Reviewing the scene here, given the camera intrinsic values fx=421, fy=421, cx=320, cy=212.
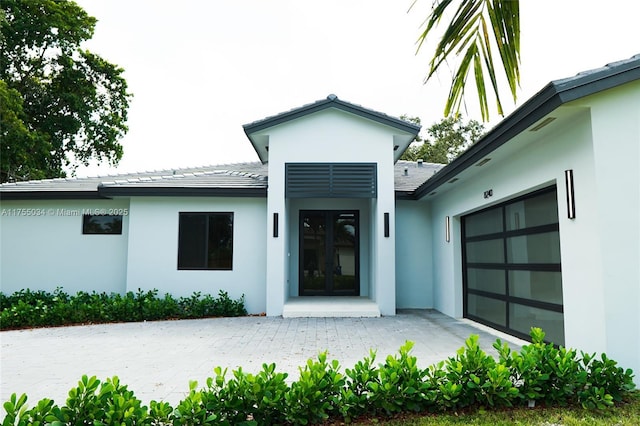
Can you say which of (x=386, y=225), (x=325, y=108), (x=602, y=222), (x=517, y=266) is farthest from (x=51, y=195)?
(x=602, y=222)

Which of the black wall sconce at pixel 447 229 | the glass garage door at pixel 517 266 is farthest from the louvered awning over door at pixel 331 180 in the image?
the glass garage door at pixel 517 266

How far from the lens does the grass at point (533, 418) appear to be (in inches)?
136

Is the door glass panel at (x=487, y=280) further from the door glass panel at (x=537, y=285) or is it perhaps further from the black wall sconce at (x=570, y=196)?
the black wall sconce at (x=570, y=196)

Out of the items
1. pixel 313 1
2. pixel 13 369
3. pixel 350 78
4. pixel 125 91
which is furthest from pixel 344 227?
pixel 125 91

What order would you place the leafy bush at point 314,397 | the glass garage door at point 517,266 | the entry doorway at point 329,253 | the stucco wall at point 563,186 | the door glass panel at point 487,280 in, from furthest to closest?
the entry doorway at point 329,253 → the door glass panel at point 487,280 → the glass garage door at point 517,266 → the stucco wall at point 563,186 → the leafy bush at point 314,397

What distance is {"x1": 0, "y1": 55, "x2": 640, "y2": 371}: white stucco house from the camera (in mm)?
5867

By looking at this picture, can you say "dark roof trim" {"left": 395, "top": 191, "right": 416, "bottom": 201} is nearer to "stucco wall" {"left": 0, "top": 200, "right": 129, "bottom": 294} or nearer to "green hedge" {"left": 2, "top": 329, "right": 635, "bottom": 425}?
"green hedge" {"left": 2, "top": 329, "right": 635, "bottom": 425}

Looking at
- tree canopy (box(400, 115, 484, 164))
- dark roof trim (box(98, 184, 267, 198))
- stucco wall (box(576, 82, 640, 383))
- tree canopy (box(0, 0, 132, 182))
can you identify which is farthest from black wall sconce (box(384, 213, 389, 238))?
tree canopy (box(400, 115, 484, 164))

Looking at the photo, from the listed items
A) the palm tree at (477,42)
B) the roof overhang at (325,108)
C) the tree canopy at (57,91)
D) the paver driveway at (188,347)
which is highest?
the tree canopy at (57,91)

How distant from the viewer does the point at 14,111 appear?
49.9 ft

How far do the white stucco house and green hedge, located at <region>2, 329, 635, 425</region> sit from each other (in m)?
1.24

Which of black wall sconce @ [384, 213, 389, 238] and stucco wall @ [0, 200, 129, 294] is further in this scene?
stucco wall @ [0, 200, 129, 294]

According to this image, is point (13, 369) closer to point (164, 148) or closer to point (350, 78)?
point (350, 78)

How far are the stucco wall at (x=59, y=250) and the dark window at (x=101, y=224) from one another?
12 centimetres
